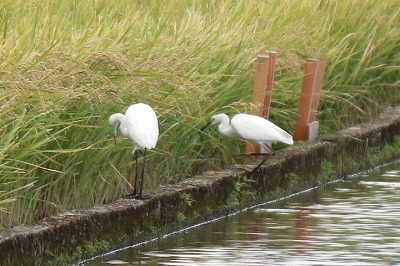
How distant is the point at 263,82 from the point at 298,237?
188 cm

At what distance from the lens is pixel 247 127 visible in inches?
397

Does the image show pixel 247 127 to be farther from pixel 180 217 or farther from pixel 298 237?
pixel 298 237

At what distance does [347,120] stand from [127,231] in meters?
4.72

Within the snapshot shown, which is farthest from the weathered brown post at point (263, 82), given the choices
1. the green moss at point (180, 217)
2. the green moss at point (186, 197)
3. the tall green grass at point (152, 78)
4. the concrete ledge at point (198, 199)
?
the green moss at point (180, 217)

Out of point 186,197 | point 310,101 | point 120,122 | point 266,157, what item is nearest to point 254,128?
point 266,157

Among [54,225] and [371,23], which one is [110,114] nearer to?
[54,225]

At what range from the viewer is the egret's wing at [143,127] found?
27.9ft

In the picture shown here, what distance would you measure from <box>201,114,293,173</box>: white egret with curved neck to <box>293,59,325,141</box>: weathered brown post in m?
1.13

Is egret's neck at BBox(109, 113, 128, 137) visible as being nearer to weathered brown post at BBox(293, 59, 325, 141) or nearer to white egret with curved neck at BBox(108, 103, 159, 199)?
white egret with curved neck at BBox(108, 103, 159, 199)

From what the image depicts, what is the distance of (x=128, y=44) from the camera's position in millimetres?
9602

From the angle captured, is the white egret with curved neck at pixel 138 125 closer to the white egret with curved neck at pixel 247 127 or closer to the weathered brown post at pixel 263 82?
the white egret with curved neck at pixel 247 127

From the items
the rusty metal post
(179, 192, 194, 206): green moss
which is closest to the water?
(179, 192, 194, 206): green moss

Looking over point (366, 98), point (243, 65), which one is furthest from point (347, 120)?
point (243, 65)

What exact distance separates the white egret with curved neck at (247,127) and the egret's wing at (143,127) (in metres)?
1.29
